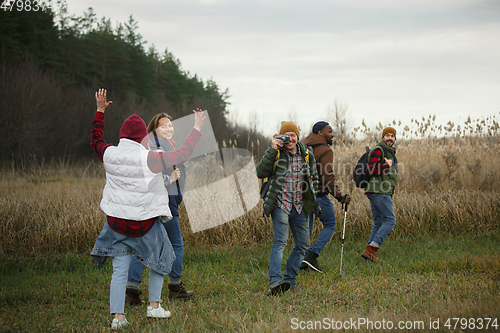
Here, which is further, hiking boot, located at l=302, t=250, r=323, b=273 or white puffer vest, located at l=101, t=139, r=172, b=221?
hiking boot, located at l=302, t=250, r=323, b=273

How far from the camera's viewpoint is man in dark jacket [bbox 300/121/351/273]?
5.28 metres

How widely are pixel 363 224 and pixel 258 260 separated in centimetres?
272

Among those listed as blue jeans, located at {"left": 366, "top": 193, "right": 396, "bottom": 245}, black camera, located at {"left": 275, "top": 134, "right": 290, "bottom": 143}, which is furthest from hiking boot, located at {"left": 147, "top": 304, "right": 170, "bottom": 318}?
blue jeans, located at {"left": 366, "top": 193, "right": 396, "bottom": 245}

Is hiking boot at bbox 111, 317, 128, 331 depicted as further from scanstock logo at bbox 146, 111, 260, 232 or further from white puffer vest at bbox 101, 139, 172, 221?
scanstock logo at bbox 146, 111, 260, 232

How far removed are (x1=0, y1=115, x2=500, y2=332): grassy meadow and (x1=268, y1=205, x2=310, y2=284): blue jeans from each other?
0.87 ft

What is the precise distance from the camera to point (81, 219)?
703 cm

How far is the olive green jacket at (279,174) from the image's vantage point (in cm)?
438

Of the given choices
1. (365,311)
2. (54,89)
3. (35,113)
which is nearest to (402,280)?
(365,311)

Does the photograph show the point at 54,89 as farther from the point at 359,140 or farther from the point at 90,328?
the point at 90,328

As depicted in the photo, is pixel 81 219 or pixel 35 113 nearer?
pixel 81 219

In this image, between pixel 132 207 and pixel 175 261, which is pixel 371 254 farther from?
pixel 132 207

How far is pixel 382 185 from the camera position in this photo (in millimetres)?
6016

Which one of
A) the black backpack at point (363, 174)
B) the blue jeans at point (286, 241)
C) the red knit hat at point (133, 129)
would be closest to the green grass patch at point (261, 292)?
the blue jeans at point (286, 241)

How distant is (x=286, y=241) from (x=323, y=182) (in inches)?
46.2
